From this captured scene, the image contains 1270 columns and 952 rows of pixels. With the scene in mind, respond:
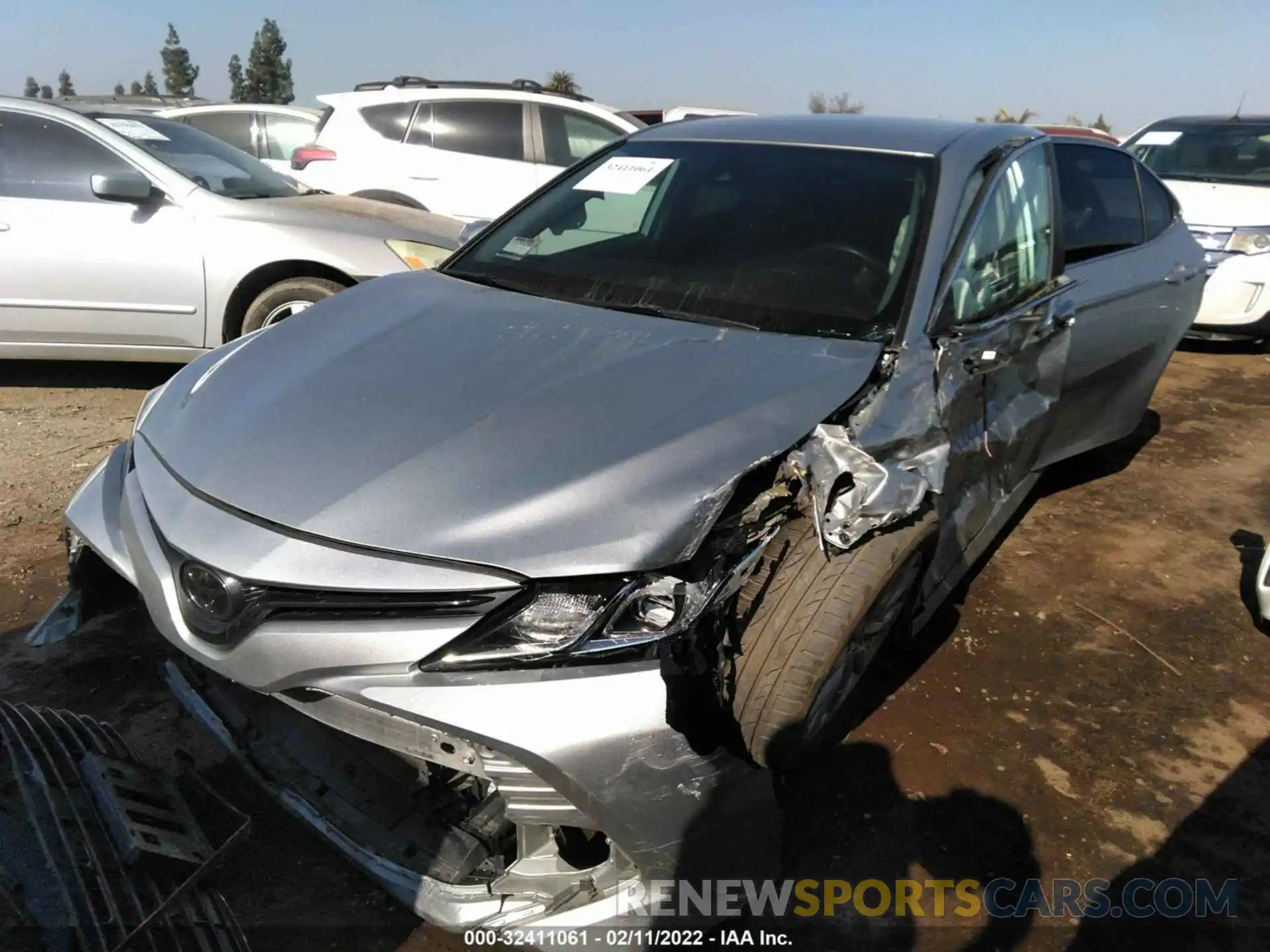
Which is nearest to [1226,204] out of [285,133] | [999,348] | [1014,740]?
[999,348]

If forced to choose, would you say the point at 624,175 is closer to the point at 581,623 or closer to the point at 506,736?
the point at 581,623

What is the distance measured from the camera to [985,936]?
2039 mm

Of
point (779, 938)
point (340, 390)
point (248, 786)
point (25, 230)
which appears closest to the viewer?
point (779, 938)

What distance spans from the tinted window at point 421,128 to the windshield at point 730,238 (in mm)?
4502

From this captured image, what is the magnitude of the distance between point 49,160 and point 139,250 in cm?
73

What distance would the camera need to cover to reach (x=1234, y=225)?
6.65 metres

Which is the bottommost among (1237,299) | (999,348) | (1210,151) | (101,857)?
(101,857)

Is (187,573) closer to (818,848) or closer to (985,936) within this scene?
(818,848)

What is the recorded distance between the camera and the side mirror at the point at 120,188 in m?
4.52

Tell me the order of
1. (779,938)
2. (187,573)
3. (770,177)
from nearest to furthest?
(187,573) → (779,938) → (770,177)

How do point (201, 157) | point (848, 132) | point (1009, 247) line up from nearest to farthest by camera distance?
point (1009, 247)
point (848, 132)
point (201, 157)

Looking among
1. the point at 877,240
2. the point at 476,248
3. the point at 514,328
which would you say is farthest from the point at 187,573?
the point at 877,240

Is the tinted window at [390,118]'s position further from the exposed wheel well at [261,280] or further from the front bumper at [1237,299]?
the front bumper at [1237,299]

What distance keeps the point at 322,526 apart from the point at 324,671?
0.86 ft
